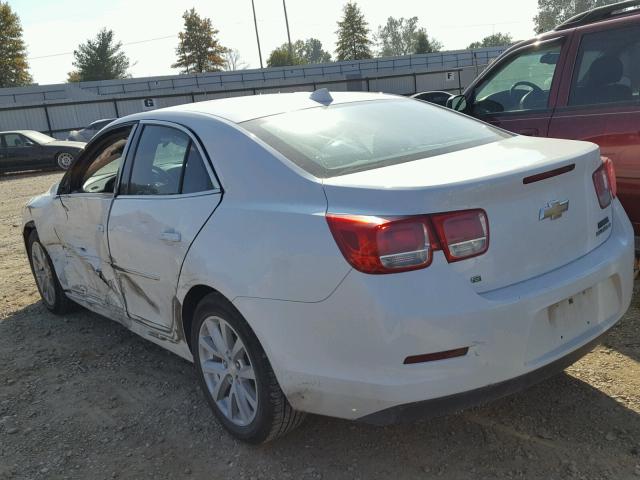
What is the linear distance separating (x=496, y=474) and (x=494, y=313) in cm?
77

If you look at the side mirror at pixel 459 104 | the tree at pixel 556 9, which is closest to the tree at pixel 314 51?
the tree at pixel 556 9

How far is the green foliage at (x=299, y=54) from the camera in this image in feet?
273

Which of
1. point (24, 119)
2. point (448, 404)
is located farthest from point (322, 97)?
point (24, 119)

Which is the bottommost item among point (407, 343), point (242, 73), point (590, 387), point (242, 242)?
point (590, 387)

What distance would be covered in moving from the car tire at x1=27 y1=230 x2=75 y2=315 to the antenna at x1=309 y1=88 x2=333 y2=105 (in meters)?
2.71

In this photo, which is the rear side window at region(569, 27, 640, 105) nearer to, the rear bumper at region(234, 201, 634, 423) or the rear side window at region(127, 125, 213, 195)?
the rear bumper at region(234, 201, 634, 423)

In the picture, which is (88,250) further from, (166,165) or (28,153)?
(28,153)

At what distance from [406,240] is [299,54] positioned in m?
117

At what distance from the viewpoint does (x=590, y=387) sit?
3.13 meters

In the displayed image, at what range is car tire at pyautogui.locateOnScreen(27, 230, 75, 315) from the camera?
16.1 feet

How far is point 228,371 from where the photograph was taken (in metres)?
2.91

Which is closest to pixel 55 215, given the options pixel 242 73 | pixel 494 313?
pixel 494 313

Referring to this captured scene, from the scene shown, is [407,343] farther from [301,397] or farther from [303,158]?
[303,158]

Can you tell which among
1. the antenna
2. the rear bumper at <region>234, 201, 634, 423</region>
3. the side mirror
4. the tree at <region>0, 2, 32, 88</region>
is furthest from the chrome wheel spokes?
the tree at <region>0, 2, 32, 88</region>
